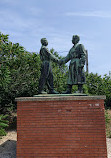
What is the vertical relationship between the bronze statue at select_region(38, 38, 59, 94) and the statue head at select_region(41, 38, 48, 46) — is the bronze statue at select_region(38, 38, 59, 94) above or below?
below

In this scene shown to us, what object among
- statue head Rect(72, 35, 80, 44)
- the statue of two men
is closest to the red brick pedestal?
the statue of two men

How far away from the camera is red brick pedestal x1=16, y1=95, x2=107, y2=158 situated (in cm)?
453

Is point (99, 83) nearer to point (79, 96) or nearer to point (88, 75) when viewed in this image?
point (88, 75)

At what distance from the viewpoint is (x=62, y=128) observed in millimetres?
4629

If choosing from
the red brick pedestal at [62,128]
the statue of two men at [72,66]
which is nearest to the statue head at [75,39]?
the statue of two men at [72,66]

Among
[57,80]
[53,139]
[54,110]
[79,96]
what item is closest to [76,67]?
[79,96]

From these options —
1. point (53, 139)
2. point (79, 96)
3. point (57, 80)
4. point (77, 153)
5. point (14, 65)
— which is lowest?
point (77, 153)

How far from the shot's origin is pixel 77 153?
4512 millimetres

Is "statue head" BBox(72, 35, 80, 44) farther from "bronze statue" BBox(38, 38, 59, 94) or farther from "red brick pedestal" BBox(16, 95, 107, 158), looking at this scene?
"red brick pedestal" BBox(16, 95, 107, 158)

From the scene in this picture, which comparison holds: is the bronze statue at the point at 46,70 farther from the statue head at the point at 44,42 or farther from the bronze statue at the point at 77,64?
the bronze statue at the point at 77,64

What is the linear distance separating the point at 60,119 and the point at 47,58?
2.20m

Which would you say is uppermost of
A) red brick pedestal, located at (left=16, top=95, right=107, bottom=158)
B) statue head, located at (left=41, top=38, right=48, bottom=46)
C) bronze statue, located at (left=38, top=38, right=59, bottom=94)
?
statue head, located at (left=41, top=38, right=48, bottom=46)

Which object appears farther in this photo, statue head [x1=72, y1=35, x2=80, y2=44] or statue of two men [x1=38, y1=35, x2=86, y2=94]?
statue head [x1=72, y1=35, x2=80, y2=44]

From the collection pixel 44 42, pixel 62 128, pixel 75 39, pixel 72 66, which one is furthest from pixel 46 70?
pixel 62 128
